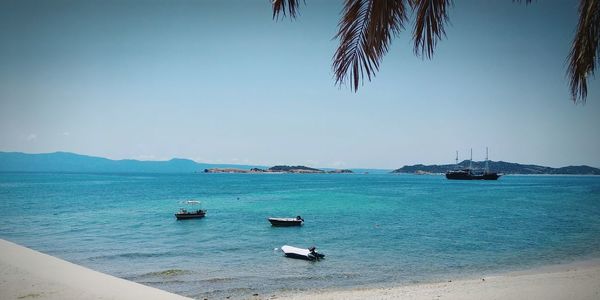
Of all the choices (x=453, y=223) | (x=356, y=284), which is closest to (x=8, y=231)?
(x=356, y=284)

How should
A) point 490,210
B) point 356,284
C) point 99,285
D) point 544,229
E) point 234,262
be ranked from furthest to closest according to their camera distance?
point 490,210, point 544,229, point 234,262, point 356,284, point 99,285

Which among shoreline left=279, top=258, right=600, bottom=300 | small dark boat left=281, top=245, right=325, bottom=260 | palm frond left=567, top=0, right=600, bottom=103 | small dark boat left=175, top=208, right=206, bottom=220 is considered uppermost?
palm frond left=567, top=0, right=600, bottom=103

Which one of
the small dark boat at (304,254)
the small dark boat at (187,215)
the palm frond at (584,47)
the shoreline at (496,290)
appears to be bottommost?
the small dark boat at (187,215)

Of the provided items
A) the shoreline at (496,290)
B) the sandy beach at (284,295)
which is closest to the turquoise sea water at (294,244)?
the shoreline at (496,290)

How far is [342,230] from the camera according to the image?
1314 inches

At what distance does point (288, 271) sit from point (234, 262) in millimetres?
4022

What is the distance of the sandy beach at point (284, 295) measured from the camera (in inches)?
476

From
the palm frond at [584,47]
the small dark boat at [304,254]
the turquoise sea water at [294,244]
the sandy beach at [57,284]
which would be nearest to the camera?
the palm frond at [584,47]

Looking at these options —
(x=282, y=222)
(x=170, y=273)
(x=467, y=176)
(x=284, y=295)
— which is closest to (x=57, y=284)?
(x=170, y=273)

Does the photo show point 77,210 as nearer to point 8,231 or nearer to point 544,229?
point 8,231

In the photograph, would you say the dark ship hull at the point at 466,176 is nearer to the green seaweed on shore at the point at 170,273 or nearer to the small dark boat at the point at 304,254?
the small dark boat at the point at 304,254

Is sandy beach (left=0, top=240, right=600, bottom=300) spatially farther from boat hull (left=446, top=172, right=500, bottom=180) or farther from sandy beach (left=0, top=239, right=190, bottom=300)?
boat hull (left=446, top=172, right=500, bottom=180)

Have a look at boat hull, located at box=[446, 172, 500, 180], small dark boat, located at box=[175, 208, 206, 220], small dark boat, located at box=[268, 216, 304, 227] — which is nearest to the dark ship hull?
boat hull, located at box=[446, 172, 500, 180]

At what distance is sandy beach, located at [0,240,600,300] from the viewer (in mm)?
12102
